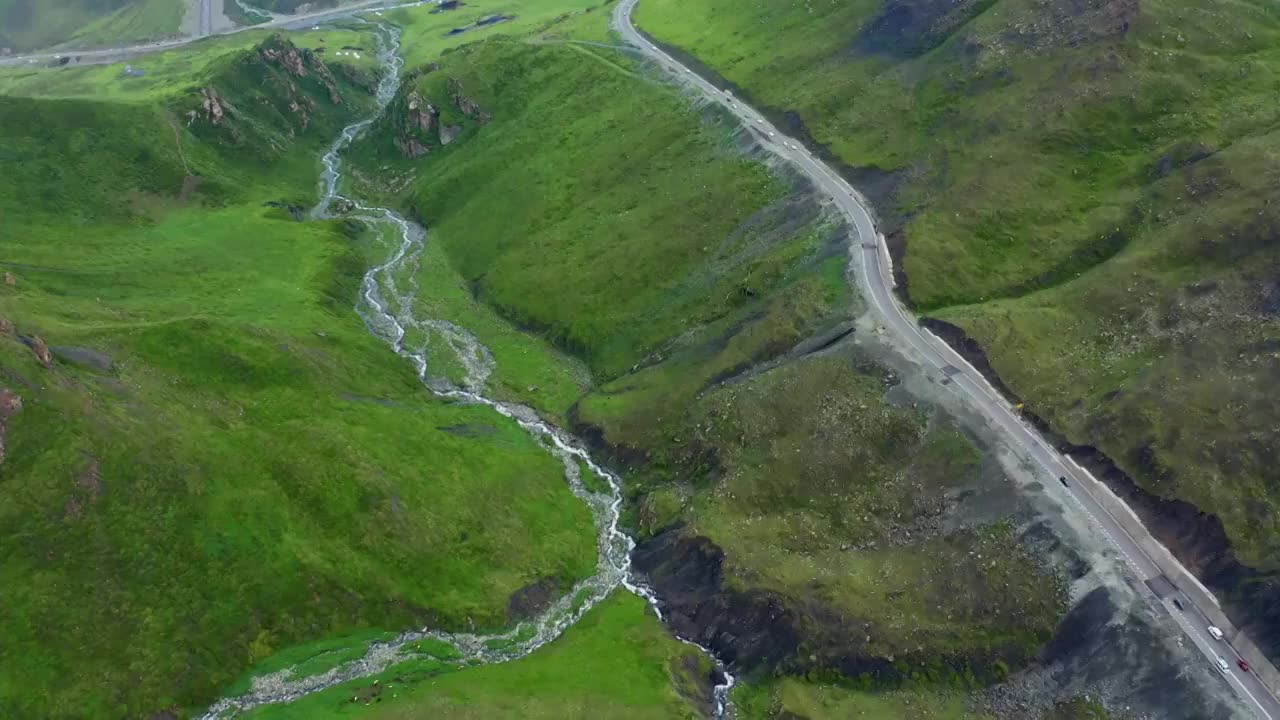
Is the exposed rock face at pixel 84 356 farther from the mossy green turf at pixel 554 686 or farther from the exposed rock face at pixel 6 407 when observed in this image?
the mossy green turf at pixel 554 686

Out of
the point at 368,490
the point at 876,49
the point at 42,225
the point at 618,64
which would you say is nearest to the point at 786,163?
the point at 876,49

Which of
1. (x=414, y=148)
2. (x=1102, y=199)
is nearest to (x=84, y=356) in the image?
(x=414, y=148)

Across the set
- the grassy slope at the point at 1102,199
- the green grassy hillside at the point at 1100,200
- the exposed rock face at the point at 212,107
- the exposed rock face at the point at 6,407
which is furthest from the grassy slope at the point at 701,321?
the exposed rock face at the point at 6,407

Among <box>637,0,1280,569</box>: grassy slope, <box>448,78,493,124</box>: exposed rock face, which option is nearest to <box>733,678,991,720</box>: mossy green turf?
<box>637,0,1280,569</box>: grassy slope

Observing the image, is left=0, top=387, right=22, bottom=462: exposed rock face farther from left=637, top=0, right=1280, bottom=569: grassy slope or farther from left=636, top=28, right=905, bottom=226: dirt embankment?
left=636, top=28, right=905, bottom=226: dirt embankment

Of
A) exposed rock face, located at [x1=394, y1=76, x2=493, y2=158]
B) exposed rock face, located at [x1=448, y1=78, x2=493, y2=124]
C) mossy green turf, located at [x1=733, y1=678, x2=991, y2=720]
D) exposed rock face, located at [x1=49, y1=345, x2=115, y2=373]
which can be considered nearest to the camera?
mossy green turf, located at [x1=733, y1=678, x2=991, y2=720]

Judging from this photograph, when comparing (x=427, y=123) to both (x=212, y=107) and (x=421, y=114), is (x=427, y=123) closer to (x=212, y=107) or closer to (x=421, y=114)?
(x=421, y=114)
